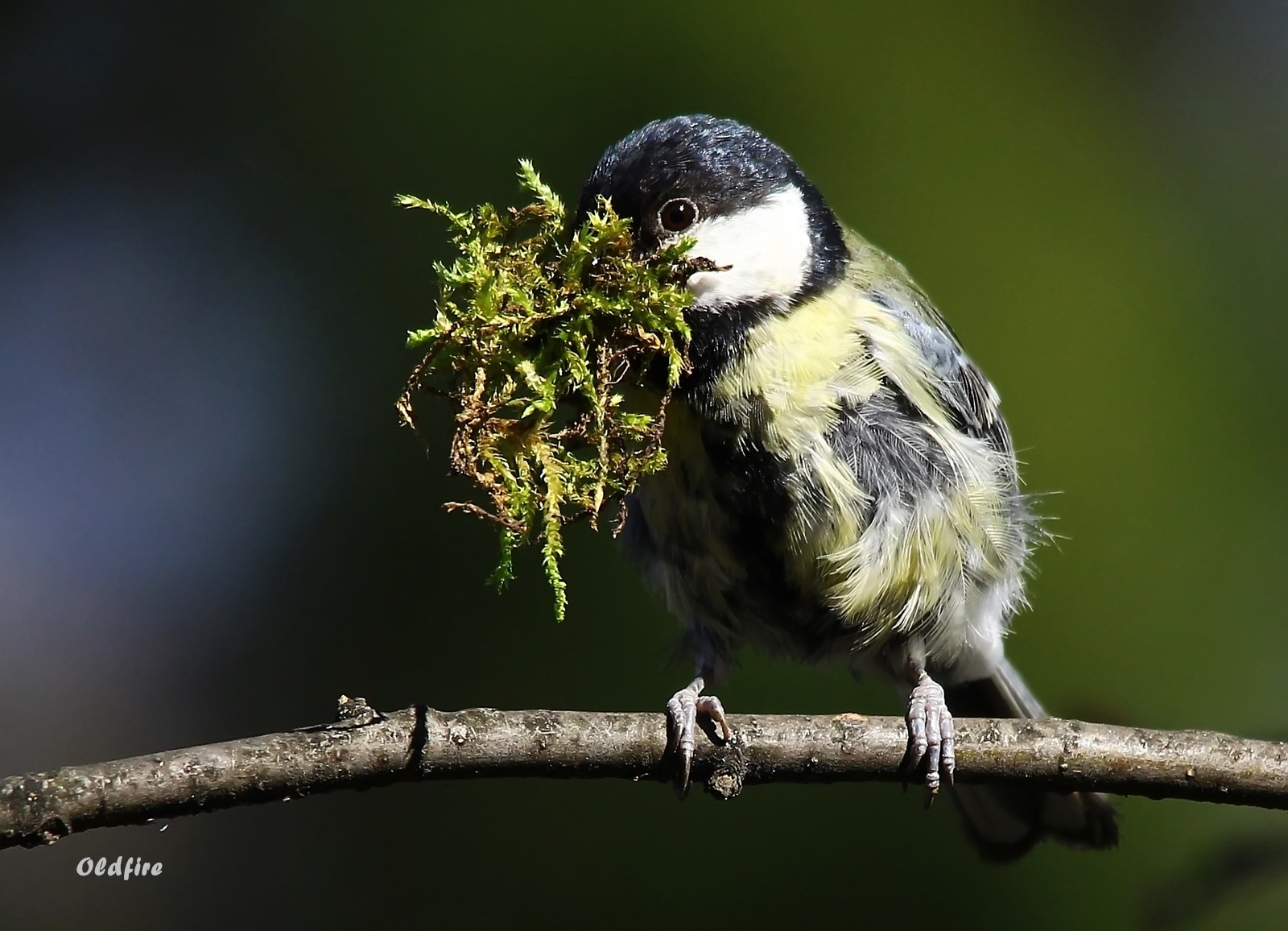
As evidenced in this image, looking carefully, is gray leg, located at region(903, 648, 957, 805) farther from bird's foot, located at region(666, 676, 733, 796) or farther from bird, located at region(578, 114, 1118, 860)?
bird's foot, located at region(666, 676, 733, 796)

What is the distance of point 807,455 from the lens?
189 cm

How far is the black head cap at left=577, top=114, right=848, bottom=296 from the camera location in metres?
1.80

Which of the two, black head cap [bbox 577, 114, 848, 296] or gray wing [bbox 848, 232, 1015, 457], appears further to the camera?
gray wing [bbox 848, 232, 1015, 457]

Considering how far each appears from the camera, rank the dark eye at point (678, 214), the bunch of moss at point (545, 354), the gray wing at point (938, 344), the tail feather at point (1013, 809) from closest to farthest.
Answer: the bunch of moss at point (545, 354), the dark eye at point (678, 214), the gray wing at point (938, 344), the tail feather at point (1013, 809)

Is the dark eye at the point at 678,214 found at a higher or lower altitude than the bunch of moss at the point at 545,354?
higher

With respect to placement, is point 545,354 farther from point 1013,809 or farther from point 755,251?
point 1013,809

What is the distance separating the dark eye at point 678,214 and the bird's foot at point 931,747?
33.2 inches

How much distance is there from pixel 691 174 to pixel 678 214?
0.08 meters

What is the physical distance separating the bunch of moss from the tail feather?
1154mm

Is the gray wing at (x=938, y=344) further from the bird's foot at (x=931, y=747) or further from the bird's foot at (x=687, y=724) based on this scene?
the bird's foot at (x=687, y=724)

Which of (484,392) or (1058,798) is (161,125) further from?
(1058,798)

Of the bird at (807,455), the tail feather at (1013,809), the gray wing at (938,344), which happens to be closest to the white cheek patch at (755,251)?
the bird at (807,455)

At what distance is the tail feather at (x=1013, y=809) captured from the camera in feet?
7.31

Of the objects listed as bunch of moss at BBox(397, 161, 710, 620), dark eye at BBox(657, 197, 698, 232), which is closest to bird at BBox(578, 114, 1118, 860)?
dark eye at BBox(657, 197, 698, 232)
